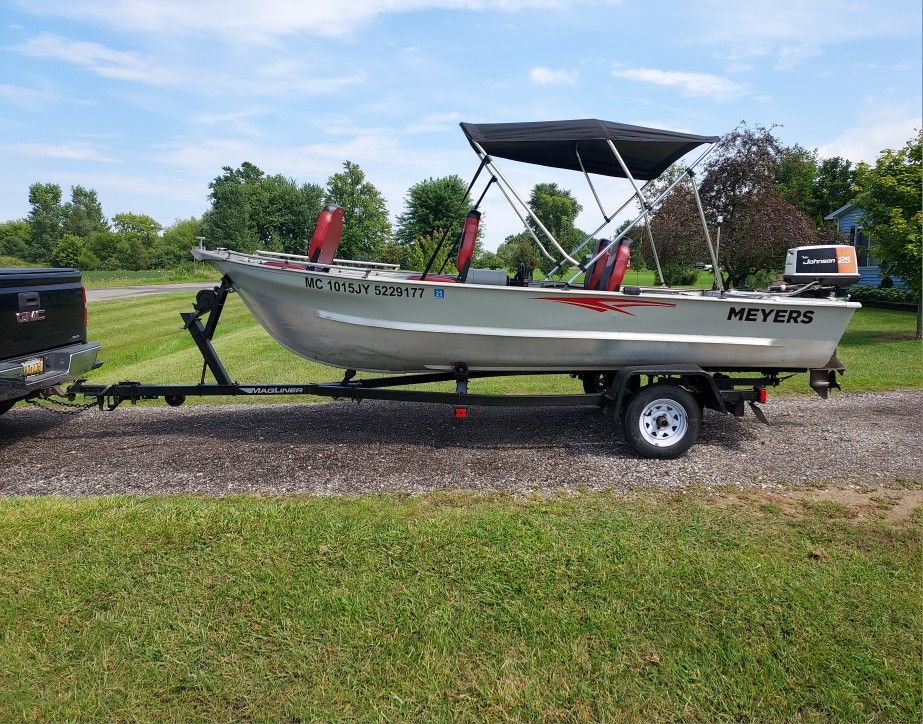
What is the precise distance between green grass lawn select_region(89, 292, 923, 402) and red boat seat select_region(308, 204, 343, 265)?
2.88 meters

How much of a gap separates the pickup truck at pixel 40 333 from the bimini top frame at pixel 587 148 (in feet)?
13.8

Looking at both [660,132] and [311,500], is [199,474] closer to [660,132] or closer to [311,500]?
[311,500]

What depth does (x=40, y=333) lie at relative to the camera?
19.7 ft

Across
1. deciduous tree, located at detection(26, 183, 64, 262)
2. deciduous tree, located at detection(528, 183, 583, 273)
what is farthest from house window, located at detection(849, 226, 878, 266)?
deciduous tree, located at detection(26, 183, 64, 262)

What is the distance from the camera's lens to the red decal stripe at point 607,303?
5699mm

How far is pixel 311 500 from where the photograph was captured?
4785 millimetres

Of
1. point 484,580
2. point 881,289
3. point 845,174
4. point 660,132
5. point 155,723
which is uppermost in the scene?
point 845,174

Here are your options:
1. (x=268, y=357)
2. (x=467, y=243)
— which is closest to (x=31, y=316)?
(x=467, y=243)

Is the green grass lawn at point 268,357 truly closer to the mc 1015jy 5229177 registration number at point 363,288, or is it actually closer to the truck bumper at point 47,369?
the truck bumper at point 47,369

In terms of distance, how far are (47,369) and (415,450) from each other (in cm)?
347

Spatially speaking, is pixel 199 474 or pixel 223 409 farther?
pixel 223 409

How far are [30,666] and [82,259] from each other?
84969mm

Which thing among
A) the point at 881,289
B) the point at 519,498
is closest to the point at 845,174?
the point at 881,289

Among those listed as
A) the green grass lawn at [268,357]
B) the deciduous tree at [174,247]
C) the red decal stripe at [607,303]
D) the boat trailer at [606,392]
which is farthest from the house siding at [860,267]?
the deciduous tree at [174,247]
